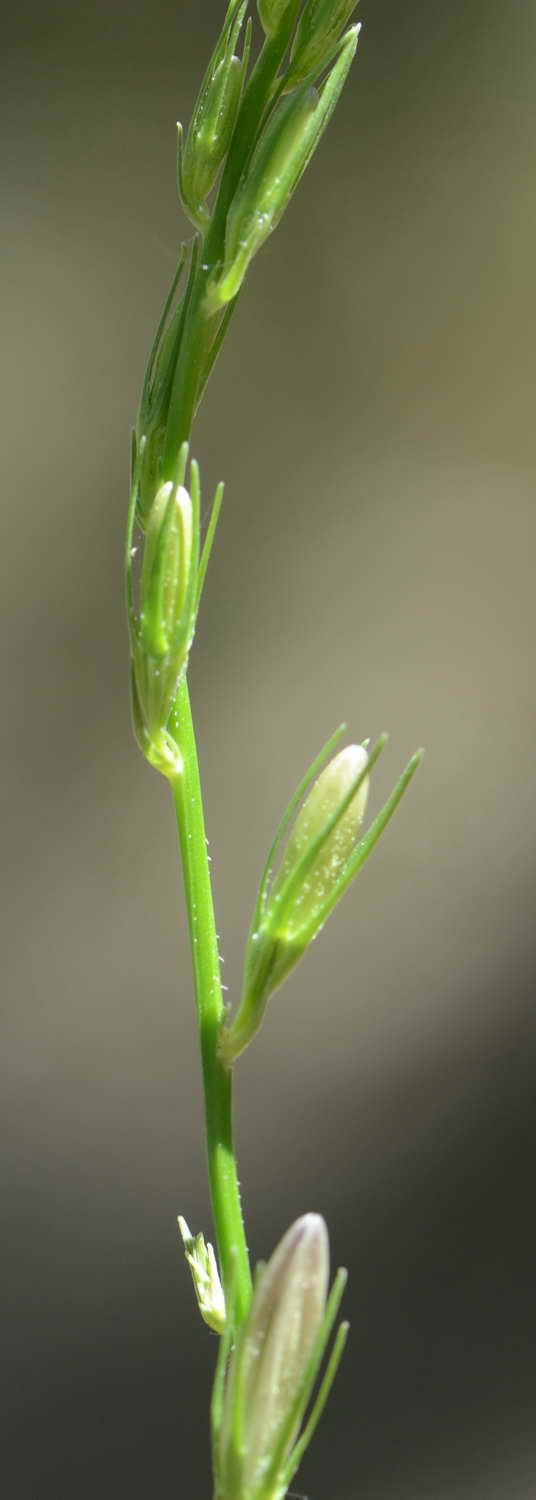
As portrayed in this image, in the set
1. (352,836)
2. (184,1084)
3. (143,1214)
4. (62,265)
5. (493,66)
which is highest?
(493,66)

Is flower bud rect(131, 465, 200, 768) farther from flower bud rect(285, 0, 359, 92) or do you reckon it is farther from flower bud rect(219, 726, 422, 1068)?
flower bud rect(285, 0, 359, 92)

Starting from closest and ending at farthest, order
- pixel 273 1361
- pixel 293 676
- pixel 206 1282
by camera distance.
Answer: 1. pixel 273 1361
2. pixel 206 1282
3. pixel 293 676

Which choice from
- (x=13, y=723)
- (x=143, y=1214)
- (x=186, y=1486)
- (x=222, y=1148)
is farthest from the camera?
(x=13, y=723)

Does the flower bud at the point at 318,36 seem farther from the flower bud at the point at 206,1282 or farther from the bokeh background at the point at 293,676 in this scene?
the bokeh background at the point at 293,676

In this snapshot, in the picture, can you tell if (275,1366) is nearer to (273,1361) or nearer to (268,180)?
(273,1361)

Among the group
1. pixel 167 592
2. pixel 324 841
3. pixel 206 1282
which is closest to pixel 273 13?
pixel 167 592

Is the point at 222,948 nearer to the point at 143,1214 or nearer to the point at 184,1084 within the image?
the point at 184,1084

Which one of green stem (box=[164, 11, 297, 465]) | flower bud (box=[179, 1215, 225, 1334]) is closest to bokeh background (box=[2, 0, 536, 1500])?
flower bud (box=[179, 1215, 225, 1334])

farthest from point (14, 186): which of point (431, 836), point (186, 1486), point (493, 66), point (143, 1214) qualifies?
point (186, 1486)
